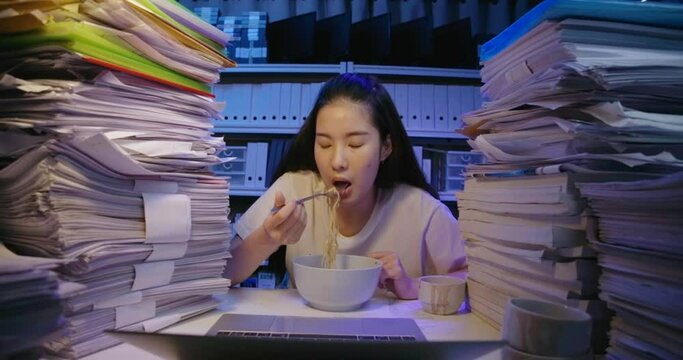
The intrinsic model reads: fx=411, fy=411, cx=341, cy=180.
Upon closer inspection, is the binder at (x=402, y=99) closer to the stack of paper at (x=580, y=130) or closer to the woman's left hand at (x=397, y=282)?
the woman's left hand at (x=397, y=282)

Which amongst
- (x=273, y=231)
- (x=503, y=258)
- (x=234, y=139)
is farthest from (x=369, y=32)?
(x=503, y=258)

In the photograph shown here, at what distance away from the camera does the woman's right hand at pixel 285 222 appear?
1.02 m

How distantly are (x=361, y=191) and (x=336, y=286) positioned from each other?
537mm

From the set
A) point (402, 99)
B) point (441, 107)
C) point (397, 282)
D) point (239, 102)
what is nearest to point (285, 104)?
point (239, 102)

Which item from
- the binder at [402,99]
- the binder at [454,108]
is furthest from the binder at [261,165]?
the binder at [454,108]

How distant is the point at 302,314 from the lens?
33.2 inches

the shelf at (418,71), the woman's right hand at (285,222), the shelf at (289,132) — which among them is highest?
the shelf at (418,71)

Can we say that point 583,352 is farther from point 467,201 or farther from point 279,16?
point 279,16

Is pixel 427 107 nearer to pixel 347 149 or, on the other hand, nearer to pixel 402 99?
pixel 402 99

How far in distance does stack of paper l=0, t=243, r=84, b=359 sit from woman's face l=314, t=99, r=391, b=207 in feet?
2.92

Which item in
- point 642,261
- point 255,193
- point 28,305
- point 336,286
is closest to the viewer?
point 28,305

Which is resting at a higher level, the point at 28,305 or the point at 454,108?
the point at 454,108

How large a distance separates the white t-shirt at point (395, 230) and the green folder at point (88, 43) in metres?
0.76

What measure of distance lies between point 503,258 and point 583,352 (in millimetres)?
301
